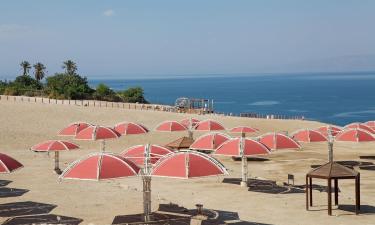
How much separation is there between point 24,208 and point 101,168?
527cm

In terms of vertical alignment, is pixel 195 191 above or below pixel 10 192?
above

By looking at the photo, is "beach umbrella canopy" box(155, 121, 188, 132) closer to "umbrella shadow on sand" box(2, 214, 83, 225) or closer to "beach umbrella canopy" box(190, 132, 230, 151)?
"beach umbrella canopy" box(190, 132, 230, 151)

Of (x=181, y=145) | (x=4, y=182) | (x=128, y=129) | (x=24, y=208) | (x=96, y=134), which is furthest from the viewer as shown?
(x=181, y=145)

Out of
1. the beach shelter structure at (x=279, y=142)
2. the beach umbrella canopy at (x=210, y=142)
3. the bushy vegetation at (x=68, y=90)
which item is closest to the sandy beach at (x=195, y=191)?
the beach umbrella canopy at (x=210, y=142)

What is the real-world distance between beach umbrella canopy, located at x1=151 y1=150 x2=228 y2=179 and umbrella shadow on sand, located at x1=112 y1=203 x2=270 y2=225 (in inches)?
67.8

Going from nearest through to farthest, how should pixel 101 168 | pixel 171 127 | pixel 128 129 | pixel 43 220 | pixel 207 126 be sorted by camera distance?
pixel 101 168 < pixel 43 220 < pixel 128 129 < pixel 171 127 < pixel 207 126

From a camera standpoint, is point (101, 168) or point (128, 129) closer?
point (101, 168)

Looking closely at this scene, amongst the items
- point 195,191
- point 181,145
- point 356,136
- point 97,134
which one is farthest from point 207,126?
point 195,191

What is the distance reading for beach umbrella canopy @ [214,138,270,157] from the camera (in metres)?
20.0

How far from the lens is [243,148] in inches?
790

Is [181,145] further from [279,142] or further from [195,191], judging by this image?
[195,191]

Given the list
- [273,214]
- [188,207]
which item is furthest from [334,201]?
[188,207]

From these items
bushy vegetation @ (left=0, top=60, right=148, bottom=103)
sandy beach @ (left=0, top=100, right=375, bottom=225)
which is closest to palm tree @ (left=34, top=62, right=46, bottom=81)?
bushy vegetation @ (left=0, top=60, right=148, bottom=103)

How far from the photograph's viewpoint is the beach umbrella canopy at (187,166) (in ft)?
47.6
